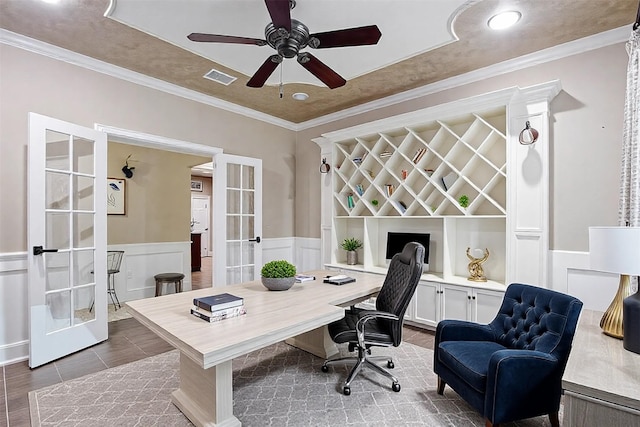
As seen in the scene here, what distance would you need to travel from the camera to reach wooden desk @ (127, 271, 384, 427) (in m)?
1.59

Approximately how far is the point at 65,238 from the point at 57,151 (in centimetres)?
80

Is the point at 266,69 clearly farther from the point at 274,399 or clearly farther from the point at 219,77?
the point at 274,399

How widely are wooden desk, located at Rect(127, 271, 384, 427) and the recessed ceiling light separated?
2.38 m

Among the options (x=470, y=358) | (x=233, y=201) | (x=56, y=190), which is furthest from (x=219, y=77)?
(x=470, y=358)

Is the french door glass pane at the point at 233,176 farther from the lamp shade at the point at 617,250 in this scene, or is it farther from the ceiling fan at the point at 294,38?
the lamp shade at the point at 617,250

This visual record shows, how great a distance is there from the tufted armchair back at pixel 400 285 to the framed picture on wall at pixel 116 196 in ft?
14.0

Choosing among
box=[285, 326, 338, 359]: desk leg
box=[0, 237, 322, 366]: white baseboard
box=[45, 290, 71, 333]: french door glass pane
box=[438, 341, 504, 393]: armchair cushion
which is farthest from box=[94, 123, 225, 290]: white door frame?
box=[438, 341, 504, 393]: armchair cushion

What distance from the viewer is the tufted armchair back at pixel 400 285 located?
7.59ft

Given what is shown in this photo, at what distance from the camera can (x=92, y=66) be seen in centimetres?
325

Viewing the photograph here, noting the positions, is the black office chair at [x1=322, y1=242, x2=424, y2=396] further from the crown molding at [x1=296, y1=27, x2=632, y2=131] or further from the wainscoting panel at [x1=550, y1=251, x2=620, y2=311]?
the crown molding at [x1=296, y1=27, x2=632, y2=131]

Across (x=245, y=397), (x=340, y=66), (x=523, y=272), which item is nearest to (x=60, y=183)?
(x=245, y=397)

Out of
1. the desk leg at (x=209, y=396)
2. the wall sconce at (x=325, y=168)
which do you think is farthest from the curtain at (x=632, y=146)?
the wall sconce at (x=325, y=168)

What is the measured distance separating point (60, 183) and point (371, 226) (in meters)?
3.41

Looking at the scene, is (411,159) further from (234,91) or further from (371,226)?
(234,91)
